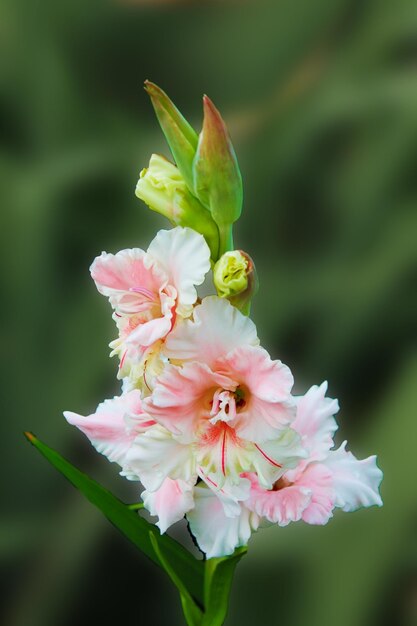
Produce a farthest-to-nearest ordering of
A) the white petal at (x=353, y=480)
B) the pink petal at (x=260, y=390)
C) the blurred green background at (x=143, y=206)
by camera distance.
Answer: the blurred green background at (x=143, y=206) < the white petal at (x=353, y=480) < the pink petal at (x=260, y=390)

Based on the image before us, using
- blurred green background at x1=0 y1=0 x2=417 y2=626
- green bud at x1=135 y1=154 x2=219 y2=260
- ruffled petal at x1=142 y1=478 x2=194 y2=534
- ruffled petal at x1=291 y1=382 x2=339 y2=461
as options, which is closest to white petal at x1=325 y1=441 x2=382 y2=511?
ruffled petal at x1=291 y1=382 x2=339 y2=461

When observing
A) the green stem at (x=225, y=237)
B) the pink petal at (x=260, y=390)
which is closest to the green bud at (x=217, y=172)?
the green stem at (x=225, y=237)

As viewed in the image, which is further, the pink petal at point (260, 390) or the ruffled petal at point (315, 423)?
the ruffled petal at point (315, 423)

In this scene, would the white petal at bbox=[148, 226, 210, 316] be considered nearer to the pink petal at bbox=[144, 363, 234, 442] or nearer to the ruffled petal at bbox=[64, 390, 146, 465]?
the pink petal at bbox=[144, 363, 234, 442]

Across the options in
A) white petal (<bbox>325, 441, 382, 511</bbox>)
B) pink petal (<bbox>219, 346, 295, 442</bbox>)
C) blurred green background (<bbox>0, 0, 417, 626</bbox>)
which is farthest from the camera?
blurred green background (<bbox>0, 0, 417, 626</bbox>)

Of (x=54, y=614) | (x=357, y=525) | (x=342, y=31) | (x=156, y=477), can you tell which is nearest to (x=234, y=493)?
(x=156, y=477)

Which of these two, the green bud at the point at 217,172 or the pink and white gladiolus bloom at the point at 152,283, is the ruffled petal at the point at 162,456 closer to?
the pink and white gladiolus bloom at the point at 152,283

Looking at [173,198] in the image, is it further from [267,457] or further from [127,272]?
[267,457]
